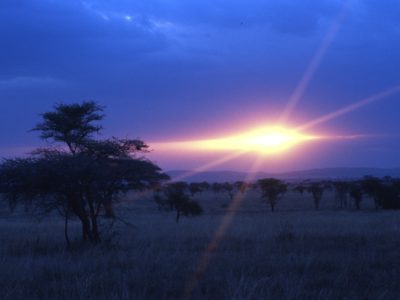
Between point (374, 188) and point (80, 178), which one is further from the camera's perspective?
point (374, 188)

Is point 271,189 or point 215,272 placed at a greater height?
point 271,189

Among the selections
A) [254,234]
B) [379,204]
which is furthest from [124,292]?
[379,204]

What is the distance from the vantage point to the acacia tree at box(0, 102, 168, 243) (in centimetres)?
1364

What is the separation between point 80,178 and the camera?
45.5ft

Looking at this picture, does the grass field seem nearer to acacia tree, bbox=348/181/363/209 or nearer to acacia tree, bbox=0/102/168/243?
acacia tree, bbox=0/102/168/243

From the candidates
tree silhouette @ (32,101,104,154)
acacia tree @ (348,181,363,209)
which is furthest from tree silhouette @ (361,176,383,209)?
tree silhouette @ (32,101,104,154)

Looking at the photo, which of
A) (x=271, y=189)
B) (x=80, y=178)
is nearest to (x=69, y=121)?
(x=80, y=178)

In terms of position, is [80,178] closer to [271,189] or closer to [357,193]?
[271,189]

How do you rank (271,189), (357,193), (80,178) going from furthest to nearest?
(271,189) < (357,193) < (80,178)

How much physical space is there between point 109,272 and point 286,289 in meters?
3.41

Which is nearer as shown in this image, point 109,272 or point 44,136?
point 109,272

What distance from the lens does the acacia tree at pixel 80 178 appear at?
13641mm

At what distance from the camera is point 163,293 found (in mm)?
7492

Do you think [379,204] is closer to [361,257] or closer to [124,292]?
[361,257]
